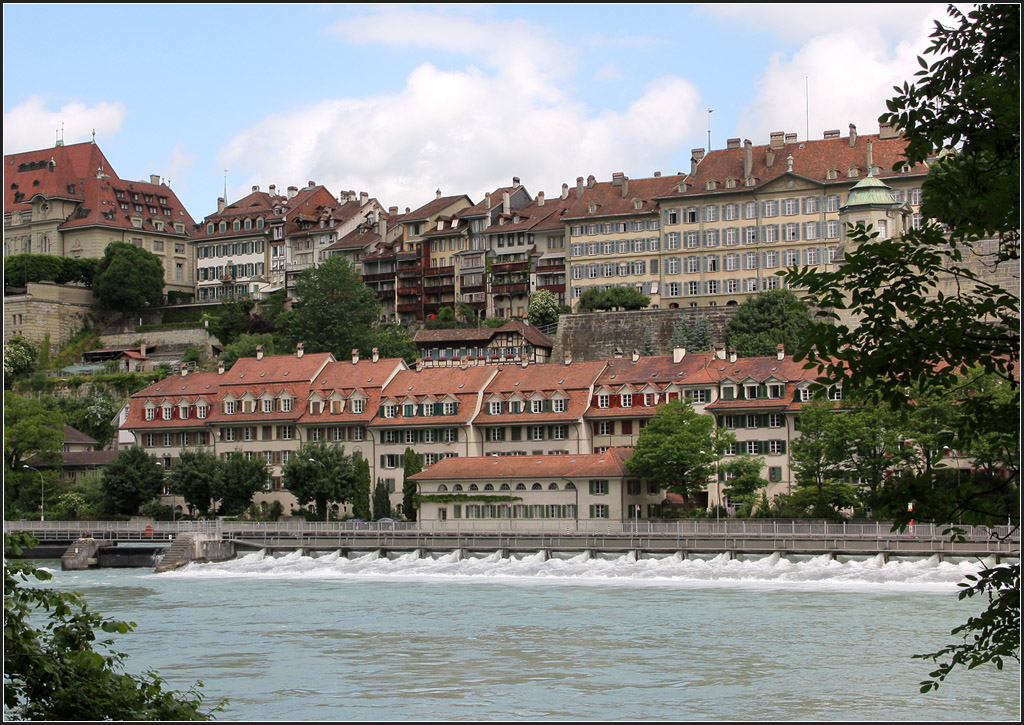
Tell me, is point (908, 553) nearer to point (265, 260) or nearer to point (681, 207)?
point (681, 207)

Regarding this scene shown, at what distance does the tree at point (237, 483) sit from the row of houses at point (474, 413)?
181cm

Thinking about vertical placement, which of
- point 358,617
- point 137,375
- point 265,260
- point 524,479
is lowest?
point 358,617

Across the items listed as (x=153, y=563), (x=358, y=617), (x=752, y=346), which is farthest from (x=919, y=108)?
(x=752, y=346)

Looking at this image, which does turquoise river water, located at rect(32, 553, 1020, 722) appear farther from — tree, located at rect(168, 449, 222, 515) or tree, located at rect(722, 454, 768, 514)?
tree, located at rect(168, 449, 222, 515)

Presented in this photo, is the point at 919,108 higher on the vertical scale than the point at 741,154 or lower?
lower

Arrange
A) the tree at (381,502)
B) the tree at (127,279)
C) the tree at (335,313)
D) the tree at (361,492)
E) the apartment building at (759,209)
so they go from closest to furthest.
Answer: the tree at (381,502), the tree at (361,492), the apartment building at (759,209), the tree at (335,313), the tree at (127,279)

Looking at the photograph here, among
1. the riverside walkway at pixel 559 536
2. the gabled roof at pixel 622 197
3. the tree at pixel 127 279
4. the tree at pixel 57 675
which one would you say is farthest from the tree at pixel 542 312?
the tree at pixel 57 675

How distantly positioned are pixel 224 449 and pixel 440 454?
42.2ft

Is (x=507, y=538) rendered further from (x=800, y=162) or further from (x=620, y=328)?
(x=800, y=162)

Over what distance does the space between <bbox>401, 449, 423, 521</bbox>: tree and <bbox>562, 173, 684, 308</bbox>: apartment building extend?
29.0m

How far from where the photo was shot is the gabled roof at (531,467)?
59000mm

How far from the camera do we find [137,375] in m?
88.8

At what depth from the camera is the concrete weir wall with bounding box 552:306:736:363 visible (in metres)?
83.4

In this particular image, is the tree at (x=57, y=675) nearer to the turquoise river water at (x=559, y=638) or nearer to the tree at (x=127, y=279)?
the turquoise river water at (x=559, y=638)
